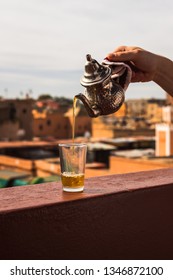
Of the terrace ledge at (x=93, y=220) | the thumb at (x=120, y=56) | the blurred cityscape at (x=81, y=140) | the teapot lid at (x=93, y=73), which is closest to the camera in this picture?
the terrace ledge at (x=93, y=220)

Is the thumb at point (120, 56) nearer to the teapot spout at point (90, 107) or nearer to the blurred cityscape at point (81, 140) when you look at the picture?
the teapot spout at point (90, 107)

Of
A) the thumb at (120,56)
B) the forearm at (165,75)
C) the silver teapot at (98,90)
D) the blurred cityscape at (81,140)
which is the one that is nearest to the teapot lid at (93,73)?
the silver teapot at (98,90)

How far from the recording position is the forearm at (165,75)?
5.86 ft

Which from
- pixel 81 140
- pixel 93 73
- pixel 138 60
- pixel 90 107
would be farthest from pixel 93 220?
pixel 81 140

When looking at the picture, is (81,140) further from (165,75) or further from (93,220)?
(93,220)

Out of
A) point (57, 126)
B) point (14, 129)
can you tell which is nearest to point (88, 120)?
point (57, 126)

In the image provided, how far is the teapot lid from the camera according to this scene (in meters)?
1.48

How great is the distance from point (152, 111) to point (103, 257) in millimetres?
43444

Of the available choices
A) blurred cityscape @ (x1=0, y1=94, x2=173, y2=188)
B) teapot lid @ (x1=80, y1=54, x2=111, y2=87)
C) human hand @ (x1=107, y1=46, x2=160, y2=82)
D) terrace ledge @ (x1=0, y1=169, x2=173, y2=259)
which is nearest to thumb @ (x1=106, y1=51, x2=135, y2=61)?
human hand @ (x1=107, y1=46, x2=160, y2=82)

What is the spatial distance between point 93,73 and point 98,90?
2.2 inches

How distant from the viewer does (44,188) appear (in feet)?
5.25

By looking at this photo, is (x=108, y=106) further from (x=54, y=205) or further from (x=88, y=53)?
(x=54, y=205)

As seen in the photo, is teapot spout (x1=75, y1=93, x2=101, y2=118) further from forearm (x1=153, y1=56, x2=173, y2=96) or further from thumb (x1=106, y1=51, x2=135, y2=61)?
forearm (x1=153, y1=56, x2=173, y2=96)
